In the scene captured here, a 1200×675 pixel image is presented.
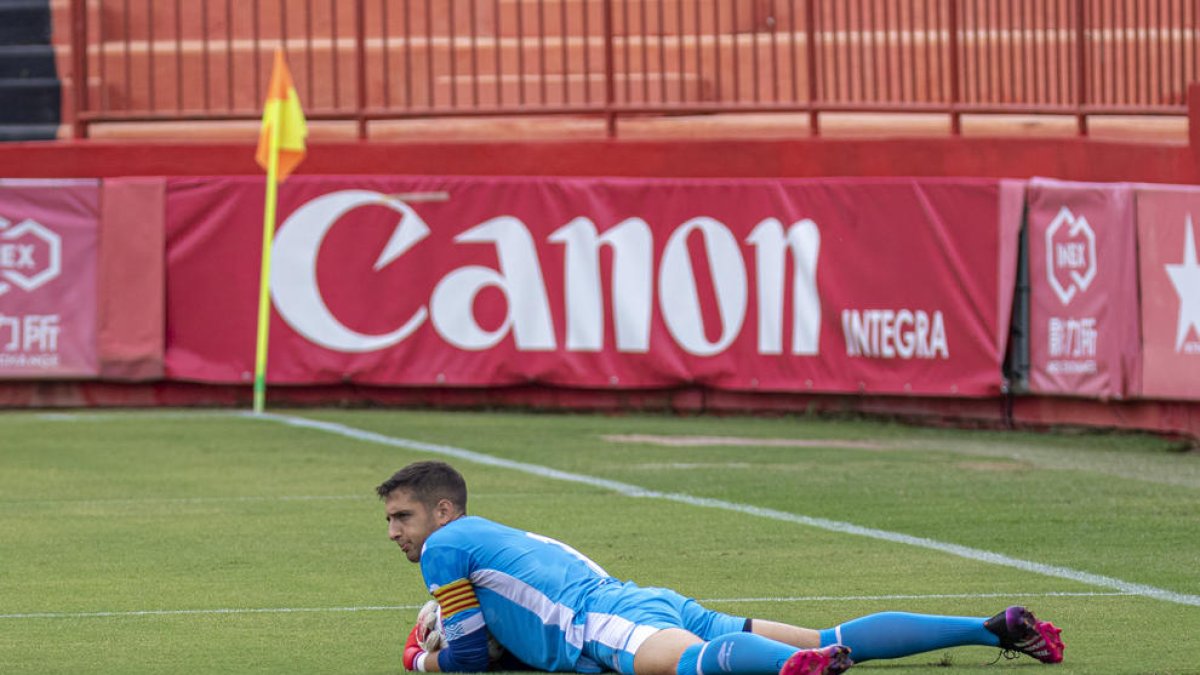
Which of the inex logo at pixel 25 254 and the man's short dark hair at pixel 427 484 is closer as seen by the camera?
the man's short dark hair at pixel 427 484

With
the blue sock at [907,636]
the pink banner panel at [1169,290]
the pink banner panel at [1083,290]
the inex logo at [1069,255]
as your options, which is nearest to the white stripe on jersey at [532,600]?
the blue sock at [907,636]

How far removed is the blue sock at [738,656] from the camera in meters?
6.41

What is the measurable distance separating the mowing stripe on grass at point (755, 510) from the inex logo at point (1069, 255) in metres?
4.80

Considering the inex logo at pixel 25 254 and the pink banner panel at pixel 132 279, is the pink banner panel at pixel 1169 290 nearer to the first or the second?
the pink banner panel at pixel 132 279

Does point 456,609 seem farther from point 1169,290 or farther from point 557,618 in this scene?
point 1169,290

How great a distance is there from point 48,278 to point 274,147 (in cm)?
242

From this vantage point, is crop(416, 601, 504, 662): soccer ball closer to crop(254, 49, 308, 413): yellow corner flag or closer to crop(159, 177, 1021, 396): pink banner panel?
crop(159, 177, 1021, 396): pink banner panel

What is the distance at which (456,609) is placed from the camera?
22.8 ft

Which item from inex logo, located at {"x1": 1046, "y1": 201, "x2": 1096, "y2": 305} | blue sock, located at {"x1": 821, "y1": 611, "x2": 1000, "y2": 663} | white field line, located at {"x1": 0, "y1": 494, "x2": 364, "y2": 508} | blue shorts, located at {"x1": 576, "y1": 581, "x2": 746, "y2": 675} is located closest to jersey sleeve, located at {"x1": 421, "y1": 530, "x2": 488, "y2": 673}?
blue shorts, located at {"x1": 576, "y1": 581, "x2": 746, "y2": 675}

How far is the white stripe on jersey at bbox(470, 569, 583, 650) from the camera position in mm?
6867

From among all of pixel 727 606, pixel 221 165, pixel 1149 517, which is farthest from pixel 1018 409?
pixel 727 606

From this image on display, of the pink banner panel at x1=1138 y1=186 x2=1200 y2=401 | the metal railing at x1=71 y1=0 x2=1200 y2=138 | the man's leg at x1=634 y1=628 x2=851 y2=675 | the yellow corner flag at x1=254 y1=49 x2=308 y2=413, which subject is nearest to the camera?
the man's leg at x1=634 y1=628 x2=851 y2=675

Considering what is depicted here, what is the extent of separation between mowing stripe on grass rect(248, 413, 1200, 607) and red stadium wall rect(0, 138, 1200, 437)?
148 cm

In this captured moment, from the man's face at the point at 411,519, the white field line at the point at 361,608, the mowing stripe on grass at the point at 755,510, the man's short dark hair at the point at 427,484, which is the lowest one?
the mowing stripe on grass at the point at 755,510
